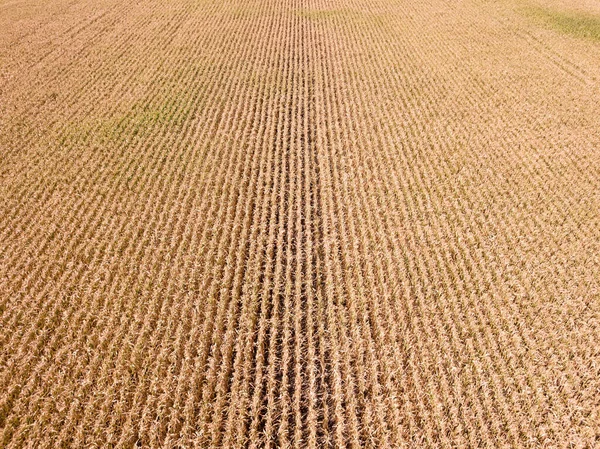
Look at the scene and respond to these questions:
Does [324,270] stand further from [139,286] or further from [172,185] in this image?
[172,185]

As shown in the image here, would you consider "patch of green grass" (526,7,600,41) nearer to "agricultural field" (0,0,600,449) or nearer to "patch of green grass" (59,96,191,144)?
"agricultural field" (0,0,600,449)

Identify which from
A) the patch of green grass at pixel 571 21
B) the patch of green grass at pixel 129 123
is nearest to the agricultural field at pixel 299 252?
the patch of green grass at pixel 129 123

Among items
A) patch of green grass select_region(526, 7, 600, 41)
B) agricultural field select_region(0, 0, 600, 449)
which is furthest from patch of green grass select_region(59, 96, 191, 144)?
patch of green grass select_region(526, 7, 600, 41)

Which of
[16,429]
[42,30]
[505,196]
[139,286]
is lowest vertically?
[16,429]

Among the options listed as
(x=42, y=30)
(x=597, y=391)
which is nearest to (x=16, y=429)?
(x=597, y=391)

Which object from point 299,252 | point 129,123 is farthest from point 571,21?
point 129,123

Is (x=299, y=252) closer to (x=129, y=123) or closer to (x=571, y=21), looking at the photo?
(x=129, y=123)
